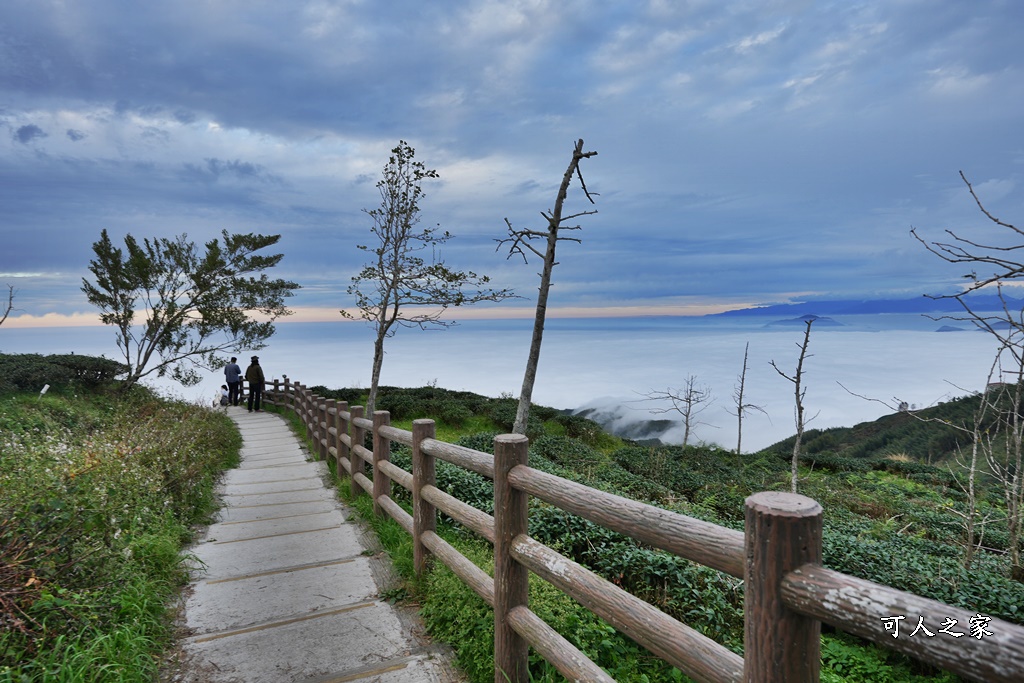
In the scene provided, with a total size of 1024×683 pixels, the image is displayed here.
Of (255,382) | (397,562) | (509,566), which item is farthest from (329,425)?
(255,382)

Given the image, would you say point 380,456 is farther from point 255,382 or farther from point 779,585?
point 255,382

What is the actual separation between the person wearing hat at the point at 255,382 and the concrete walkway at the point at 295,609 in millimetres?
15691

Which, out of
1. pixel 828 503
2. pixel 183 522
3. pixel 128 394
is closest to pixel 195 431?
pixel 183 522

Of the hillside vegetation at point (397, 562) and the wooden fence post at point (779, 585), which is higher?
the wooden fence post at point (779, 585)

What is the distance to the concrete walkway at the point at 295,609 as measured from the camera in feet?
12.7

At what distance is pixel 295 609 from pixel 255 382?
19.7m

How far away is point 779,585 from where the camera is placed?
181cm

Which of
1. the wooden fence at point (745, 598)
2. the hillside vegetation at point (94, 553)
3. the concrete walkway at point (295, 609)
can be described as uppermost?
the wooden fence at point (745, 598)

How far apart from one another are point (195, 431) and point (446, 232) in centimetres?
738

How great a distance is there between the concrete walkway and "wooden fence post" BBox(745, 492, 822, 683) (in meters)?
2.53

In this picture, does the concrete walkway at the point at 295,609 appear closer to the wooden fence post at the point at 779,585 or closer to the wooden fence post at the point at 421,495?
the wooden fence post at the point at 421,495

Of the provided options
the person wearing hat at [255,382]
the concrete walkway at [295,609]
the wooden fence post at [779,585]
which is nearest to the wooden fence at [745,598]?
the wooden fence post at [779,585]

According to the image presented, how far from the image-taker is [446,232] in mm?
14961

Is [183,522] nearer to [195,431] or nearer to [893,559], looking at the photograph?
[195,431]
